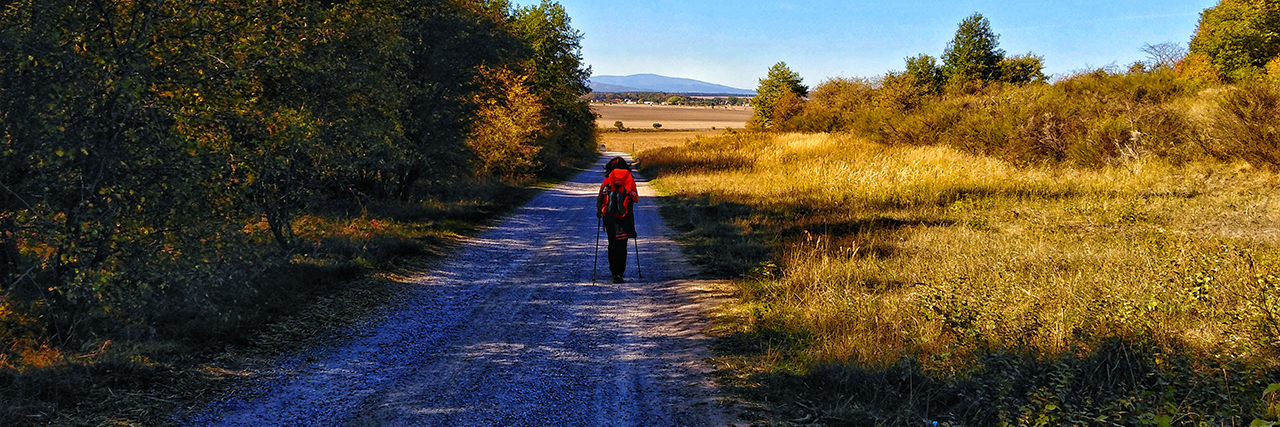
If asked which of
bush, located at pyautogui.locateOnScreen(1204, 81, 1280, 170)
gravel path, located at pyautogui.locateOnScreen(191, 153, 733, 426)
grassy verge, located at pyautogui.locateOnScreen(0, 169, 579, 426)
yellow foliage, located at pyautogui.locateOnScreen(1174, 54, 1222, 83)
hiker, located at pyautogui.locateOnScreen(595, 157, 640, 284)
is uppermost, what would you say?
yellow foliage, located at pyautogui.locateOnScreen(1174, 54, 1222, 83)

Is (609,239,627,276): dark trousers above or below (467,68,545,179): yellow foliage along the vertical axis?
below

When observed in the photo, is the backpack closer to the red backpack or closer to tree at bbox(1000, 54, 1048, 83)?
the red backpack

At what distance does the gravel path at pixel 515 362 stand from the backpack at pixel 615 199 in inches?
39.4

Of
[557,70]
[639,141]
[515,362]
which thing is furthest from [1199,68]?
[639,141]

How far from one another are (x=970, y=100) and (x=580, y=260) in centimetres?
2035

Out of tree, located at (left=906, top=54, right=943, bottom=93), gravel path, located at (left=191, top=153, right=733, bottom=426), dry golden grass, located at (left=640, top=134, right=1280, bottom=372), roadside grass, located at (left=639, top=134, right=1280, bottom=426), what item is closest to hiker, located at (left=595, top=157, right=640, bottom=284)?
gravel path, located at (left=191, top=153, right=733, bottom=426)

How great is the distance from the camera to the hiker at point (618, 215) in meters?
9.50

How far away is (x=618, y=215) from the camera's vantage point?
31.3ft

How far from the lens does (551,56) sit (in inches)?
1581

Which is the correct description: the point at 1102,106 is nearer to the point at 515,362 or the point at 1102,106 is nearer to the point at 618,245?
the point at 618,245

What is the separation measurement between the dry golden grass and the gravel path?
1105mm

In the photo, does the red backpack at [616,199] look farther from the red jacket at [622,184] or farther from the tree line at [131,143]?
the tree line at [131,143]

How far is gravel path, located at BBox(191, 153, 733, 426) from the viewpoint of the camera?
4.73m

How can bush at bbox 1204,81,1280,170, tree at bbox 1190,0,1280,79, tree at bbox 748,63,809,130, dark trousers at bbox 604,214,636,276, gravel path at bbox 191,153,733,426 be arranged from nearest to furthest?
1. gravel path at bbox 191,153,733,426
2. dark trousers at bbox 604,214,636,276
3. bush at bbox 1204,81,1280,170
4. tree at bbox 1190,0,1280,79
5. tree at bbox 748,63,809,130
